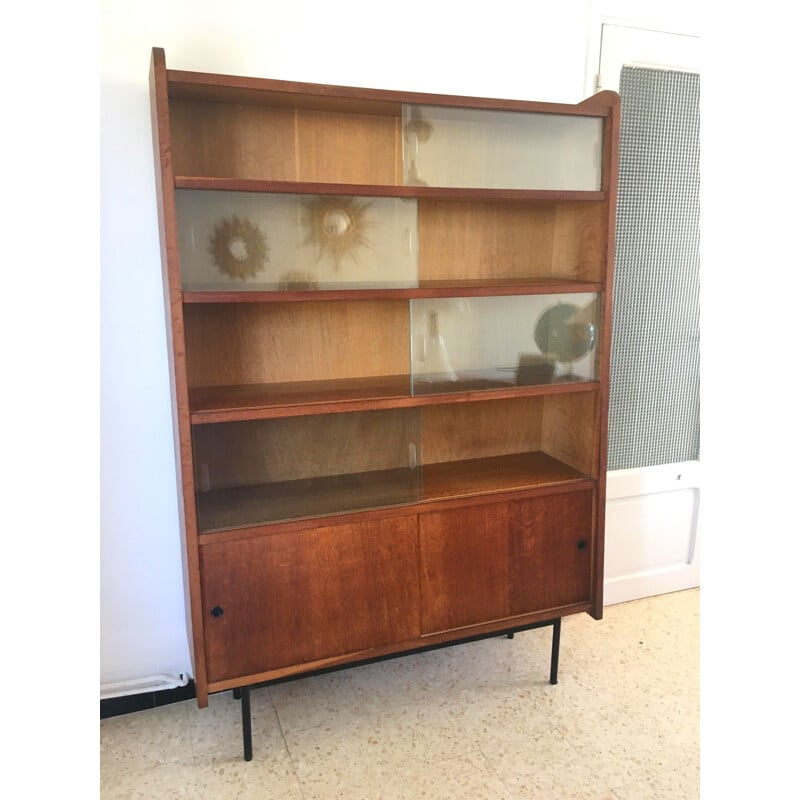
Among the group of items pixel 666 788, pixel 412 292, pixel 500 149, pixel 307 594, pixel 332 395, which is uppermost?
pixel 500 149

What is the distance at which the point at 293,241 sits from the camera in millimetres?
1819

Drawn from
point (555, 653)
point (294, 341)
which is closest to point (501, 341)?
point (294, 341)

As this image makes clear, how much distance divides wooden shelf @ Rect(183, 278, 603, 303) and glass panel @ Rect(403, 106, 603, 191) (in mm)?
287

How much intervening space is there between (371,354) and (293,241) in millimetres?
490

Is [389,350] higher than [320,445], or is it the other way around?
[389,350]

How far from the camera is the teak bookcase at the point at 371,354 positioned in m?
1.78

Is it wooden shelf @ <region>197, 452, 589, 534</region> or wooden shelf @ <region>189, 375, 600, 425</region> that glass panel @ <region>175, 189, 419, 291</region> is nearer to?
wooden shelf @ <region>189, 375, 600, 425</region>

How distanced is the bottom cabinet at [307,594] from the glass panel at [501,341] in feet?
1.47

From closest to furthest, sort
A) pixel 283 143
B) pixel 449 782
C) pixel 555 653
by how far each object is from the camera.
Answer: pixel 449 782 < pixel 283 143 < pixel 555 653

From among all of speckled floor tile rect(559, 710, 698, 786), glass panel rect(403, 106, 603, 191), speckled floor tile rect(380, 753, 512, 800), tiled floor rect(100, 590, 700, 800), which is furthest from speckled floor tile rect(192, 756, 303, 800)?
glass panel rect(403, 106, 603, 191)

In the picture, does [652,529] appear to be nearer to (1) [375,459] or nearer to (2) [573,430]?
(2) [573,430]
